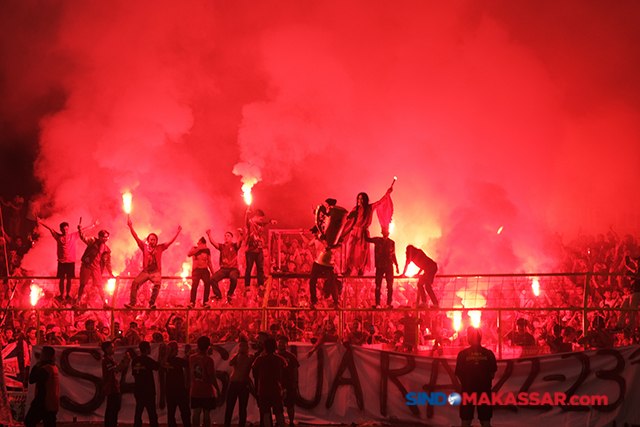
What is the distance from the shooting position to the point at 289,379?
11789 mm

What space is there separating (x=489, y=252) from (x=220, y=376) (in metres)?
19.9

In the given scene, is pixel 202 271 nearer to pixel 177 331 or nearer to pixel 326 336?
pixel 177 331

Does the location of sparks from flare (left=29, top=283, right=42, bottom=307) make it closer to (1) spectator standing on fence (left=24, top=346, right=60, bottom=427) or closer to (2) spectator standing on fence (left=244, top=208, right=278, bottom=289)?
(1) spectator standing on fence (left=24, top=346, right=60, bottom=427)

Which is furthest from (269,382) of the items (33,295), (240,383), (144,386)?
(33,295)

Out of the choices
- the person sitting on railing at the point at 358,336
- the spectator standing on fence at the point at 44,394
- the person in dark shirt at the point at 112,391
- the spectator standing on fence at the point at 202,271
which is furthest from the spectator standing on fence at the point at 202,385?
the person sitting on railing at the point at 358,336

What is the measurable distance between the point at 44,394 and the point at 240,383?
3.10m

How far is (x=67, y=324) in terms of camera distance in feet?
56.7

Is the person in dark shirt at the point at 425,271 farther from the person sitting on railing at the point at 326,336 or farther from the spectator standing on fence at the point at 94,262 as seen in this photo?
the spectator standing on fence at the point at 94,262

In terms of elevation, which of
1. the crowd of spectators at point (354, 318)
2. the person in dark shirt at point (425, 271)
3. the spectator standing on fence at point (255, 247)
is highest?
the spectator standing on fence at point (255, 247)

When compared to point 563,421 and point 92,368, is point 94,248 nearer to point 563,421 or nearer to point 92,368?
point 92,368

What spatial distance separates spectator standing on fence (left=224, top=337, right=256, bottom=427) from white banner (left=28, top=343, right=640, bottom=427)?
85 cm

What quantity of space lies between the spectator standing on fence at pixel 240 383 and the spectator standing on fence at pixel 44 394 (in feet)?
9.10

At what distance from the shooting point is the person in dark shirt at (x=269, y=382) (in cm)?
1091

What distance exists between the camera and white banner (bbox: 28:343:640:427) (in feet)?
36.7
